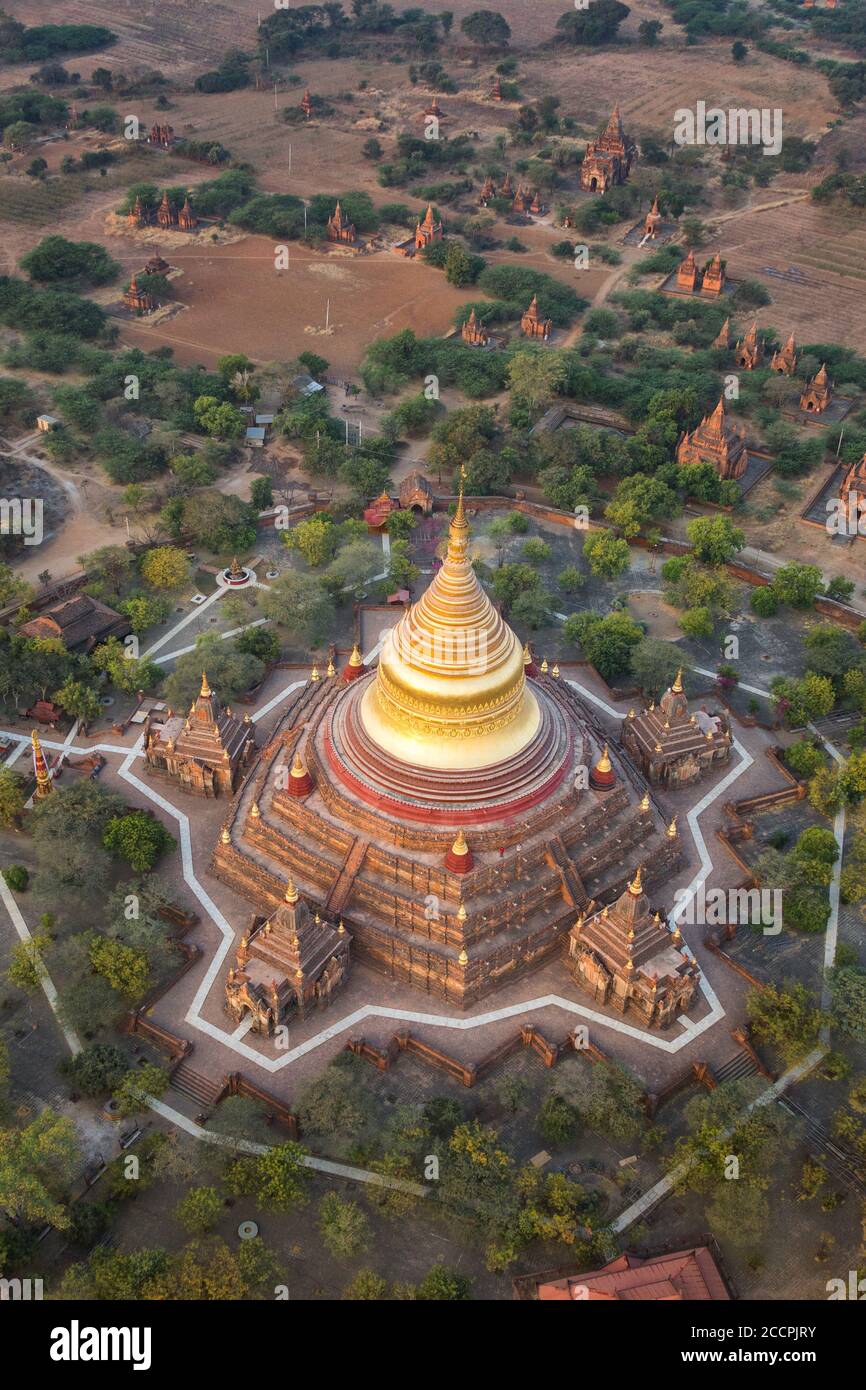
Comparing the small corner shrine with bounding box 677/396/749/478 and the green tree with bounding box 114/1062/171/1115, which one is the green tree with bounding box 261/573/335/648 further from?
the small corner shrine with bounding box 677/396/749/478

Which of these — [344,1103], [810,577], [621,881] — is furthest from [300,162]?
[344,1103]

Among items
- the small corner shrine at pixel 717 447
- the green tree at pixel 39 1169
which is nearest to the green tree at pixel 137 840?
the green tree at pixel 39 1169

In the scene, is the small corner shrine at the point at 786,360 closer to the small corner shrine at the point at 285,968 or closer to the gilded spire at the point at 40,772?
the gilded spire at the point at 40,772

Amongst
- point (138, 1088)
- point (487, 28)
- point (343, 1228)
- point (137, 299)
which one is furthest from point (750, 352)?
point (487, 28)

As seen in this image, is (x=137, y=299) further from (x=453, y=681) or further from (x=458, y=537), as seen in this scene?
(x=453, y=681)

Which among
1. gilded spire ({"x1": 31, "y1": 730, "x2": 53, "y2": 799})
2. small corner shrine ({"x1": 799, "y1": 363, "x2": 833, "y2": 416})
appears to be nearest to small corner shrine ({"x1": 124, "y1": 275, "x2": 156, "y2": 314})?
small corner shrine ({"x1": 799, "y1": 363, "x2": 833, "y2": 416})

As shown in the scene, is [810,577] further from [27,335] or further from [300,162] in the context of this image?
[300,162]
